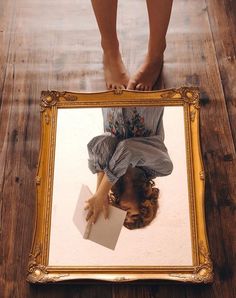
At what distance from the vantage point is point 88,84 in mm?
1218

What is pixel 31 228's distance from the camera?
3.43 ft

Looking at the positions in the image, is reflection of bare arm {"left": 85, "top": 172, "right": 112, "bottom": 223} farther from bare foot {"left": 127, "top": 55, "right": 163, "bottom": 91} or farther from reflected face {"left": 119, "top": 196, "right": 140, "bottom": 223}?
bare foot {"left": 127, "top": 55, "right": 163, "bottom": 91}

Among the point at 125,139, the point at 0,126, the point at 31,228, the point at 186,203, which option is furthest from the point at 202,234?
the point at 0,126

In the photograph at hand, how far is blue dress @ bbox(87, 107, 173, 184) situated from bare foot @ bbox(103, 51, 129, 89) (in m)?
0.09

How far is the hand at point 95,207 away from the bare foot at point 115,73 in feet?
1.05

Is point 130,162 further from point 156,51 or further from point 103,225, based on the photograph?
point 156,51

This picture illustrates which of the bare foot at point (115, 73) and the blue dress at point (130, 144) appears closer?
the blue dress at point (130, 144)

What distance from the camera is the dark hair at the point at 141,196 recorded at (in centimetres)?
101

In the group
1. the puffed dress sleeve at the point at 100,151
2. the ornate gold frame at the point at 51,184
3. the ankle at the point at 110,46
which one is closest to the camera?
the ornate gold frame at the point at 51,184

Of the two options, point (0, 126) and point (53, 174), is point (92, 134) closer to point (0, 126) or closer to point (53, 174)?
point (53, 174)

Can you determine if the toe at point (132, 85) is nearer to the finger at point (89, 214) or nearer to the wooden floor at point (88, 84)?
the wooden floor at point (88, 84)

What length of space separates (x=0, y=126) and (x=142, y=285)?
54 centimetres

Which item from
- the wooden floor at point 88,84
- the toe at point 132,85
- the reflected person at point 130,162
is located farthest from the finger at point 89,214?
the toe at point 132,85

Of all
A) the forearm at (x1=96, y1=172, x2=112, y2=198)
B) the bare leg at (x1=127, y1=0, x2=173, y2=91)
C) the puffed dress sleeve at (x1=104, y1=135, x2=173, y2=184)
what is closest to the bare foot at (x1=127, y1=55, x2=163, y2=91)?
the bare leg at (x1=127, y1=0, x2=173, y2=91)
